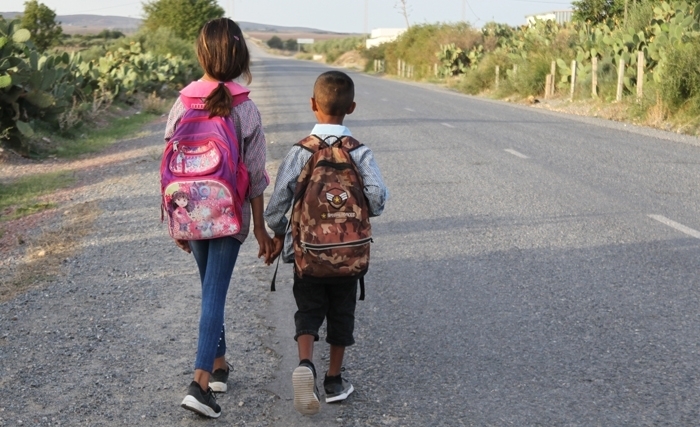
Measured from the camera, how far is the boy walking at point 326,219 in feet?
13.4

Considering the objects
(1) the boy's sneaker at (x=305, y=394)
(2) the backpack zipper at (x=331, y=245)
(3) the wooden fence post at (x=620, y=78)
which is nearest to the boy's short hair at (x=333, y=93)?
(2) the backpack zipper at (x=331, y=245)

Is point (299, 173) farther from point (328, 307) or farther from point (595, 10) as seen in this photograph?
point (595, 10)

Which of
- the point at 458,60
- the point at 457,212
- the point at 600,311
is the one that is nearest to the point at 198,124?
the point at 600,311

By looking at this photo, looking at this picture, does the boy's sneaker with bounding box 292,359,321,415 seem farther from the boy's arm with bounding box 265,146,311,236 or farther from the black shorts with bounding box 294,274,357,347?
the boy's arm with bounding box 265,146,311,236

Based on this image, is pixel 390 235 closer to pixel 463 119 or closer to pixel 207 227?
pixel 207 227

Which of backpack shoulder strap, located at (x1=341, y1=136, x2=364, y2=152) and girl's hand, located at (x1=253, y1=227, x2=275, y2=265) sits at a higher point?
backpack shoulder strap, located at (x1=341, y1=136, x2=364, y2=152)

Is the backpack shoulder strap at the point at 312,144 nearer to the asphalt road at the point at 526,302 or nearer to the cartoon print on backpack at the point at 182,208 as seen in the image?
the cartoon print on backpack at the point at 182,208

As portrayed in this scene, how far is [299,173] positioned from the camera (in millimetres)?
4172

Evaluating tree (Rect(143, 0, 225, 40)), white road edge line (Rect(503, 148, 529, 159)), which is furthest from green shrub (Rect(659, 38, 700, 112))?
tree (Rect(143, 0, 225, 40))

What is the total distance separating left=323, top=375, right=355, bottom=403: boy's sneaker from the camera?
4.36 m

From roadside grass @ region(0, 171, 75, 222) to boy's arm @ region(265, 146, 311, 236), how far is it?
6295 millimetres

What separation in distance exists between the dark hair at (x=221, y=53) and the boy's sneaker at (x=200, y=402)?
116 centimetres

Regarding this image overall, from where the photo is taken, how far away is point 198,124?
3.96m

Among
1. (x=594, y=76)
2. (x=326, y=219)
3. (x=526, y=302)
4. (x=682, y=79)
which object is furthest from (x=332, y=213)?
(x=594, y=76)
